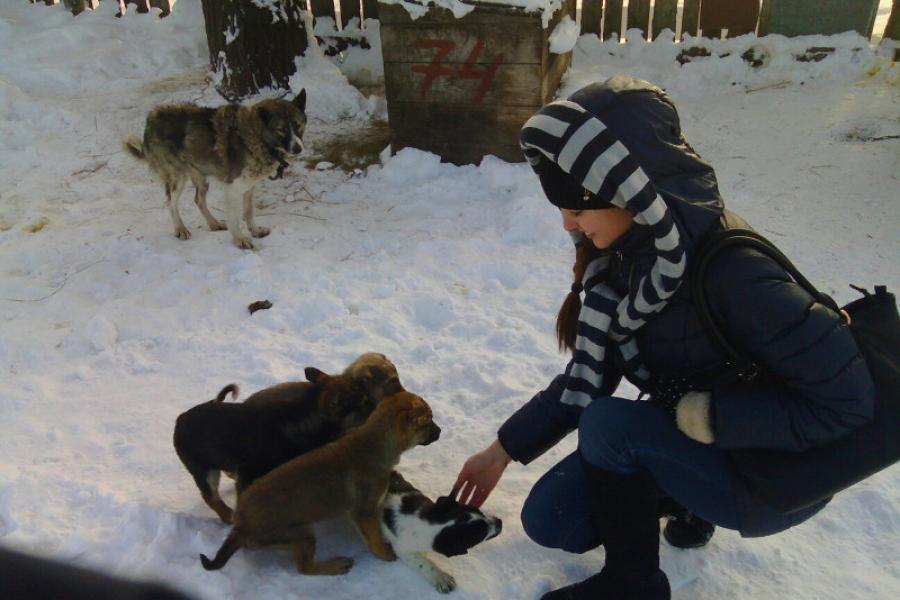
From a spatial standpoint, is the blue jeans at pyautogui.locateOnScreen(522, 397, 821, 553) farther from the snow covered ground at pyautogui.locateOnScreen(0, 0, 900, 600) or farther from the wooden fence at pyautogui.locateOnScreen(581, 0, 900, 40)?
the wooden fence at pyautogui.locateOnScreen(581, 0, 900, 40)

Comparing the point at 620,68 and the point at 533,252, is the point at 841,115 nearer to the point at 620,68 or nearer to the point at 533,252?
the point at 620,68

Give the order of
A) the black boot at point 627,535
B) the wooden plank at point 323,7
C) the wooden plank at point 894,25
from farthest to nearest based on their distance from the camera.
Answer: the wooden plank at point 323,7, the wooden plank at point 894,25, the black boot at point 627,535

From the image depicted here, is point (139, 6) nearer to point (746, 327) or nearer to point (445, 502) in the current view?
point (445, 502)

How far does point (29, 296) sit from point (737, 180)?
17.8 ft

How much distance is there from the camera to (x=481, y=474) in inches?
114

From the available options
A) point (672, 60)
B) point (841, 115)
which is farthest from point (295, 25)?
point (841, 115)

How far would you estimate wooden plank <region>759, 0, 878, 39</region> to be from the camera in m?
7.77

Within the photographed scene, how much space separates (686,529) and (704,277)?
49.2 inches

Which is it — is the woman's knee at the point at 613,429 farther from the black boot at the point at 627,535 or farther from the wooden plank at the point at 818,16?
the wooden plank at the point at 818,16

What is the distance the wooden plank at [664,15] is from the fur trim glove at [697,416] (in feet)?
23.8

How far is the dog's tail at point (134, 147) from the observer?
612 centimetres

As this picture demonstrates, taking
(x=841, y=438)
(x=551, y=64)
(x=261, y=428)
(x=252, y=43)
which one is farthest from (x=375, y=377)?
(x=252, y=43)

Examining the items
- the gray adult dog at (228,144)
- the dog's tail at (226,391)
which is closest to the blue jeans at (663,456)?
the dog's tail at (226,391)

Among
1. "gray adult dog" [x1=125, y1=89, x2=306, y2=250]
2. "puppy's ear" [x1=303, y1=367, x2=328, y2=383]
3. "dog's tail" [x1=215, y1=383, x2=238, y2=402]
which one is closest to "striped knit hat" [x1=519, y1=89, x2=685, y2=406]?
"puppy's ear" [x1=303, y1=367, x2=328, y2=383]
